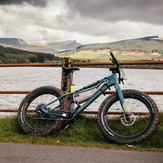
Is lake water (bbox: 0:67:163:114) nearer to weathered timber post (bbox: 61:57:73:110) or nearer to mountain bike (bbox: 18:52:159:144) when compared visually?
mountain bike (bbox: 18:52:159:144)

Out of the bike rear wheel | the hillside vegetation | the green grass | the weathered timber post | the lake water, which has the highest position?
the hillside vegetation

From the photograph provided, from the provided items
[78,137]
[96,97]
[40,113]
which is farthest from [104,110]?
[40,113]

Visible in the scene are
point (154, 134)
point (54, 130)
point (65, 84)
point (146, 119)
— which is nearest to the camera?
point (154, 134)

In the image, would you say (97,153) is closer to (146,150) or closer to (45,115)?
(146,150)

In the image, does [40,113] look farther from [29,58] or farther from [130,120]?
[29,58]

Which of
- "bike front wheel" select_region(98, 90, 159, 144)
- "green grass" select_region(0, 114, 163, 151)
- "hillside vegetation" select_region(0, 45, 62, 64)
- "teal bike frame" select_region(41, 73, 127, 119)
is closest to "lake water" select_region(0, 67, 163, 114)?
"bike front wheel" select_region(98, 90, 159, 144)

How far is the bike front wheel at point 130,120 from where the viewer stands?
11.5 feet

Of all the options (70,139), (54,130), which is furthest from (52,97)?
(70,139)

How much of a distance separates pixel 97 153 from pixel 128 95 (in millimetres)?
1182

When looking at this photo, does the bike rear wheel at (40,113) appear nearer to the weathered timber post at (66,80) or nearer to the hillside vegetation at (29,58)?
the weathered timber post at (66,80)

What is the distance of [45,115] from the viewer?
4113 millimetres

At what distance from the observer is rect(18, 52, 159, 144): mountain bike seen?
3.59m

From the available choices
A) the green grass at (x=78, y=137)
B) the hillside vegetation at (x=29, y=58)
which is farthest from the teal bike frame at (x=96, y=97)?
the hillside vegetation at (x=29, y=58)

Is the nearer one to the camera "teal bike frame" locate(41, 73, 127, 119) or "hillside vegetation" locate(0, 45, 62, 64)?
"teal bike frame" locate(41, 73, 127, 119)
